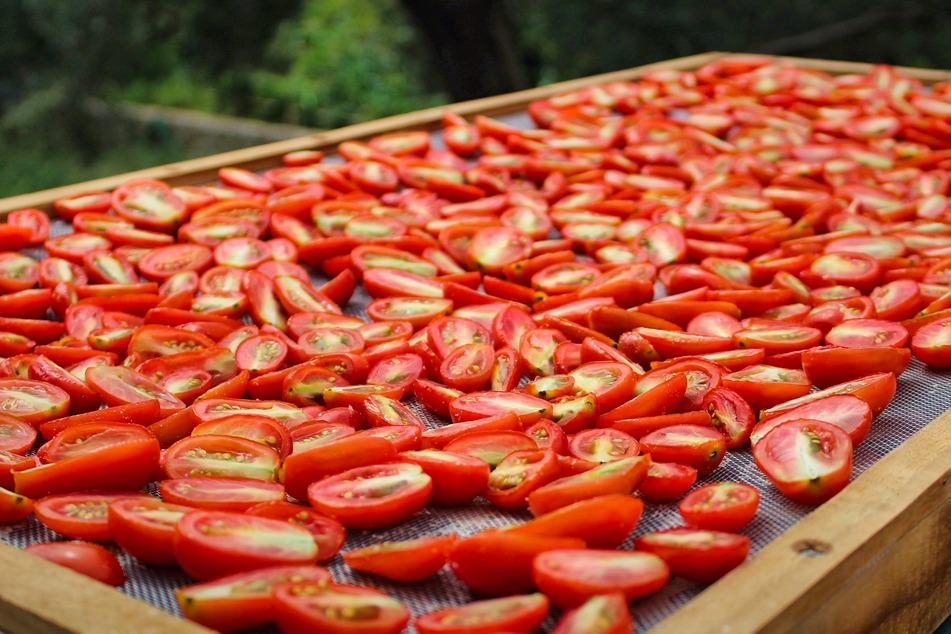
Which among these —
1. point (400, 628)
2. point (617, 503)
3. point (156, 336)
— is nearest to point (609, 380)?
point (617, 503)

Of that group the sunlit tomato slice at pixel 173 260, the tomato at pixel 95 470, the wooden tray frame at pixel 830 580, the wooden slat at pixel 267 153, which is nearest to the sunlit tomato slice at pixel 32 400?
the tomato at pixel 95 470

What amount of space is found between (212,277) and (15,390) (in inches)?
22.7

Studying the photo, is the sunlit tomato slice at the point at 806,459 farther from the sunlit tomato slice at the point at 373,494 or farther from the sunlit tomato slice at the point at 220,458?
the sunlit tomato slice at the point at 220,458

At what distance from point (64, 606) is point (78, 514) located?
25 cm

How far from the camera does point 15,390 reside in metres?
1.49

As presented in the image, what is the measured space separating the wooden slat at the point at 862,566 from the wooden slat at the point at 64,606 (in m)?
0.46

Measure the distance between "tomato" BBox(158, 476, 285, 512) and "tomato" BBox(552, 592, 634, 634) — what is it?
41cm

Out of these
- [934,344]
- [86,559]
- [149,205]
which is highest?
[149,205]

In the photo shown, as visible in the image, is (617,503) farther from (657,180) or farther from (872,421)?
(657,180)

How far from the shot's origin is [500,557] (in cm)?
103

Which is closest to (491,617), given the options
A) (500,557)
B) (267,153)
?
(500,557)

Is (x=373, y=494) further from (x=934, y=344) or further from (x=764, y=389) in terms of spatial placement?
(x=934, y=344)

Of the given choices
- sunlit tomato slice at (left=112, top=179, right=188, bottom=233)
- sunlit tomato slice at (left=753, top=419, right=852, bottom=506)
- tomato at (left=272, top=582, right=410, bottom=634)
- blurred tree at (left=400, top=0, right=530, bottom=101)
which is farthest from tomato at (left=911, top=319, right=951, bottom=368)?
blurred tree at (left=400, top=0, right=530, bottom=101)

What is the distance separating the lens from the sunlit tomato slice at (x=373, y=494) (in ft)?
3.78
